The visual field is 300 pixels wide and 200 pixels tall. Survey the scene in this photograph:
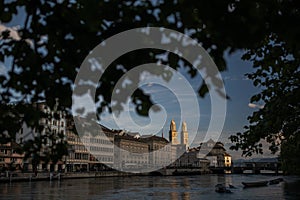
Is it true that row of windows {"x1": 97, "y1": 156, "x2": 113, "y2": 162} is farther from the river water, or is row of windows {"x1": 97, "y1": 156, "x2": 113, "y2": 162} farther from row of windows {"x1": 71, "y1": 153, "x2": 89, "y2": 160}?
the river water

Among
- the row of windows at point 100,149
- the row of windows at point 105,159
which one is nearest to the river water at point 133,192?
the row of windows at point 100,149

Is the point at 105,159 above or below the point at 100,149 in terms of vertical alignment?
below

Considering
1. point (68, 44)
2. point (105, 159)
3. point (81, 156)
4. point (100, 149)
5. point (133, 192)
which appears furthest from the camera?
point (105, 159)

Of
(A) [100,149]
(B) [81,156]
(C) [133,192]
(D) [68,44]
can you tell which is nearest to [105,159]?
(A) [100,149]

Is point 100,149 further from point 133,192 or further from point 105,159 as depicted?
point 133,192

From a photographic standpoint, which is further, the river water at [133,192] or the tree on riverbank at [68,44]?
the river water at [133,192]

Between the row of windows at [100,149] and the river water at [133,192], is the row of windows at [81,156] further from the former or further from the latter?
the river water at [133,192]

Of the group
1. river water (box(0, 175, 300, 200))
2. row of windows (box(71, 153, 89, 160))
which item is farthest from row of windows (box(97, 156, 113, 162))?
river water (box(0, 175, 300, 200))

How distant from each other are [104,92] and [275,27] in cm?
303

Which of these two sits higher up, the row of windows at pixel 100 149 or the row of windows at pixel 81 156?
the row of windows at pixel 100 149

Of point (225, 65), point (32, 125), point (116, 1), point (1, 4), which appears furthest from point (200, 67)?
point (1, 4)

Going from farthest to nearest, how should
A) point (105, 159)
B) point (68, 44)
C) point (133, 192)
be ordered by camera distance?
point (105, 159)
point (133, 192)
point (68, 44)

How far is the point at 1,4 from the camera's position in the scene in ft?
18.2

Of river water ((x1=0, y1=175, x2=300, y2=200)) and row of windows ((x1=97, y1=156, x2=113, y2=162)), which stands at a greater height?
row of windows ((x1=97, y1=156, x2=113, y2=162))
